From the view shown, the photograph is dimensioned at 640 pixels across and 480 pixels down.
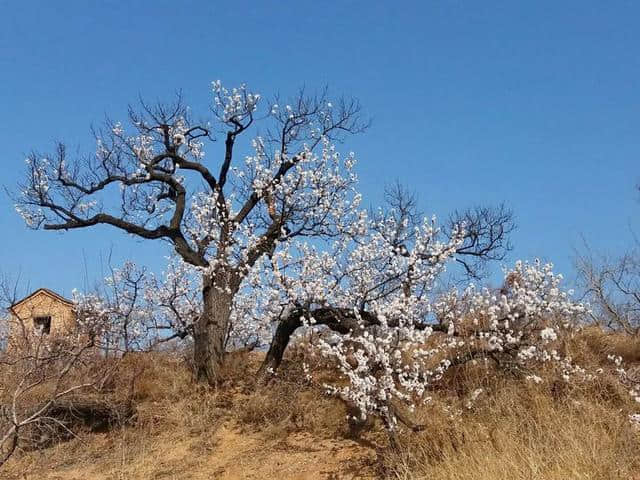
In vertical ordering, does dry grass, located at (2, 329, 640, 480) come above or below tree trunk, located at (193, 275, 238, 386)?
below

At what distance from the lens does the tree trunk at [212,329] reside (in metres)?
12.8

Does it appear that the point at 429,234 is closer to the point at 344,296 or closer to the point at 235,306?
the point at 344,296

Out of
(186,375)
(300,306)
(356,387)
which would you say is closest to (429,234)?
(300,306)

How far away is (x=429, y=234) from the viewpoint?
11438 mm

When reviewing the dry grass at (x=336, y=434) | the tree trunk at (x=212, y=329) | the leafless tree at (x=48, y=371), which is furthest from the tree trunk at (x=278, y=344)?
the leafless tree at (x=48, y=371)

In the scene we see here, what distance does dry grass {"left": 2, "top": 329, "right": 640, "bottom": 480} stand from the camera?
7.24 m

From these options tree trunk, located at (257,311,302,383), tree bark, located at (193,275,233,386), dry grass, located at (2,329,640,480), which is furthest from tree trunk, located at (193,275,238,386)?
tree trunk, located at (257,311,302,383)

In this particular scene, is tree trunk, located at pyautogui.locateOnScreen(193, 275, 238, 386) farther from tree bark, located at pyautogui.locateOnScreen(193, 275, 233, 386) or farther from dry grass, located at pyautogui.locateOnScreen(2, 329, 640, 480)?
dry grass, located at pyautogui.locateOnScreen(2, 329, 640, 480)

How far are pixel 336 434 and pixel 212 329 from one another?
400cm

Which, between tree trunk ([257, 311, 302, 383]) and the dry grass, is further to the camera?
tree trunk ([257, 311, 302, 383])

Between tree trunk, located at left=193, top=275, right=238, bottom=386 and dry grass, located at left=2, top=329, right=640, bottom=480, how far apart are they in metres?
0.34

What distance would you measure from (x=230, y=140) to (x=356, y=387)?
6.92 meters

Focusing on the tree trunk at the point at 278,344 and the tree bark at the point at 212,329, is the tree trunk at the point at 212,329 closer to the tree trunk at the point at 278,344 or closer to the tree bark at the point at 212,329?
the tree bark at the point at 212,329

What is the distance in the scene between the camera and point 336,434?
9961 mm
